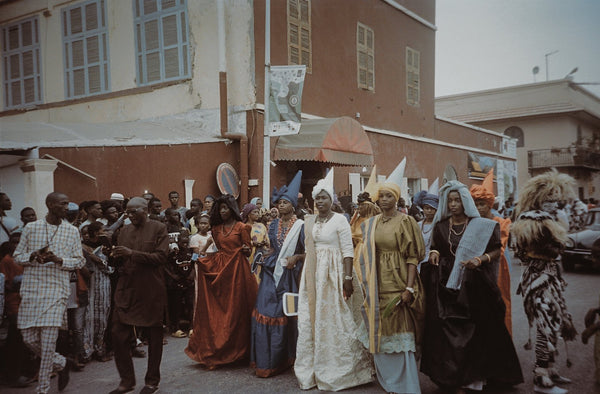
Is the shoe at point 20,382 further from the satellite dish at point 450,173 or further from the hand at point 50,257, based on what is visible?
the satellite dish at point 450,173

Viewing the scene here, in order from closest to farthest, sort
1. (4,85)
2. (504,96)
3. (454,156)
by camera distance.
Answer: (4,85) → (454,156) → (504,96)

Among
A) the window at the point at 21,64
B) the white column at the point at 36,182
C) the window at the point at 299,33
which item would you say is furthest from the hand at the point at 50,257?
the window at the point at 21,64

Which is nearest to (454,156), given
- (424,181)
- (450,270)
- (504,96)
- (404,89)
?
(424,181)

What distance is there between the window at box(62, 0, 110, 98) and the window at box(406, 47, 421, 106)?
1056 cm

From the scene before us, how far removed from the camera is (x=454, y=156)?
22234 millimetres

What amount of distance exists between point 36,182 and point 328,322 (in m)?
5.91

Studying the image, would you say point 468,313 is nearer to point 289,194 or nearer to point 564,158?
point 289,194

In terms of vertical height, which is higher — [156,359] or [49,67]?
[49,67]

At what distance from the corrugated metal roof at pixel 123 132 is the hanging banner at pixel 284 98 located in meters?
1.91

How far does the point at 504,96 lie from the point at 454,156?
13045mm

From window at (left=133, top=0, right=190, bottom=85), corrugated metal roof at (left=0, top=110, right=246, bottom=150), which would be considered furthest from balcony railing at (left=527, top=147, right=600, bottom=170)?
window at (left=133, top=0, right=190, bottom=85)

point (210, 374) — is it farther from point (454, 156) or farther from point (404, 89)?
point (454, 156)

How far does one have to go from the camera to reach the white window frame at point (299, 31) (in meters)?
13.4

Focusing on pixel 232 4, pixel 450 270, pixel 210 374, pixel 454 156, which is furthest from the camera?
pixel 454 156
